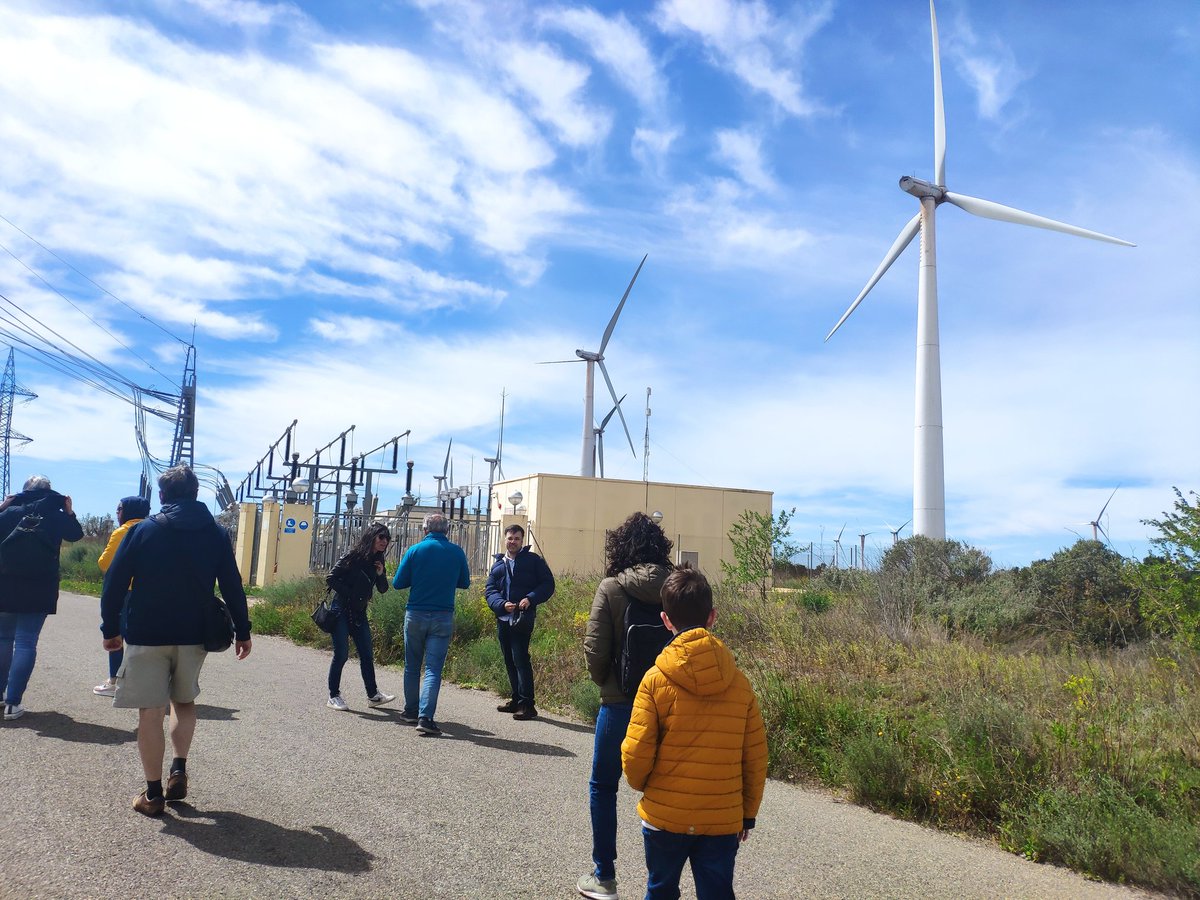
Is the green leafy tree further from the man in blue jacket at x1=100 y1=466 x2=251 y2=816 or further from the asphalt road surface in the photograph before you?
the man in blue jacket at x1=100 y1=466 x2=251 y2=816

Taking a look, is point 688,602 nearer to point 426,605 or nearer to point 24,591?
point 426,605

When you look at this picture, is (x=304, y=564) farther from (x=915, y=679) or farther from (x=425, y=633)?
(x=915, y=679)

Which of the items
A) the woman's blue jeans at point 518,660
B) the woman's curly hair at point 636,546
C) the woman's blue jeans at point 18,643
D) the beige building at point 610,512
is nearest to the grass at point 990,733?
the woman's blue jeans at point 518,660

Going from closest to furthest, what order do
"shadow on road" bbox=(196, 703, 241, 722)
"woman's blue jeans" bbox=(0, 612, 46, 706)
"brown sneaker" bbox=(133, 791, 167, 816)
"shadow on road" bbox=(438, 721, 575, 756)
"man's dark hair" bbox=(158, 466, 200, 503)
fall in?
"brown sneaker" bbox=(133, 791, 167, 816), "man's dark hair" bbox=(158, 466, 200, 503), "shadow on road" bbox=(438, 721, 575, 756), "woman's blue jeans" bbox=(0, 612, 46, 706), "shadow on road" bbox=(196, 703, 241, 722)

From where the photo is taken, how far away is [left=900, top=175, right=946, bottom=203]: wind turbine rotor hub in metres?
31.6

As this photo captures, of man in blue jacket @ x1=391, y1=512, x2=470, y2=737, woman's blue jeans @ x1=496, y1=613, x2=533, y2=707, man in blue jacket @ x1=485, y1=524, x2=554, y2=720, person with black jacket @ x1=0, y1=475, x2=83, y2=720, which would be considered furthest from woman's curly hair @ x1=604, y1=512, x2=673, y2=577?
person with black jacket @ x1=0, y1=475, x2=83, y2=720

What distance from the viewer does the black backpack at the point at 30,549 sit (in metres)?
7.32

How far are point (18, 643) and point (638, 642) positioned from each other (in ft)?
18.6

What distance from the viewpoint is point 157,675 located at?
4.96 meters

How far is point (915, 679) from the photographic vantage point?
789 centimetres

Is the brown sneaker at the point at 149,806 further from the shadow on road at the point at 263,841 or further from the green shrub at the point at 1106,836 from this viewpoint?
the green shrub at the point at 1106,836

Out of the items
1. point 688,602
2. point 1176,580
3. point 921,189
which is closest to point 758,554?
point 1176,580

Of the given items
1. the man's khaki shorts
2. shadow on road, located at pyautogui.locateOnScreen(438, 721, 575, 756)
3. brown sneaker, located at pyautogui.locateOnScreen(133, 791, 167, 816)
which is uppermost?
the man's khaki shorts

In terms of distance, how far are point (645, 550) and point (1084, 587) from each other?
13087 millimetres
